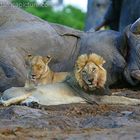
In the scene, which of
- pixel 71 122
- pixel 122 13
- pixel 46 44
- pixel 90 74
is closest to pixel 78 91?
pixel 90 74

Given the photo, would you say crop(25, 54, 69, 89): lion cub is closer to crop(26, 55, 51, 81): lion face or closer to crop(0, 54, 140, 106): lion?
crop(26, 55, 51, 81): lion face

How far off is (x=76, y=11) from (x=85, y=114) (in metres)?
30.4

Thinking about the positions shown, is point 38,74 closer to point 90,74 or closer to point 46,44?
point 90,74

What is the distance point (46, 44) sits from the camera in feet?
31.1

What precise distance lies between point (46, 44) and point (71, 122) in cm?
326

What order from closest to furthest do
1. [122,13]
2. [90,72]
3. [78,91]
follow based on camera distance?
[90,72], [78,91], [122,13]

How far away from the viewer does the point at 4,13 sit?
32.5ft

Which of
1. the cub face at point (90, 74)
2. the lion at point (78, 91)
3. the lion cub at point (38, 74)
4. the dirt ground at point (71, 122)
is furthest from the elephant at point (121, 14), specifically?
the dirt ground at point (71, 122)

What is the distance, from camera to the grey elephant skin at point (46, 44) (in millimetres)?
9008

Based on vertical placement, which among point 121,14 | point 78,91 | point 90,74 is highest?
point 90,74

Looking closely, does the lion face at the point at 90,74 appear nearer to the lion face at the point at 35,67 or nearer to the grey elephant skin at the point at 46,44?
the lion face at the point at 35,67

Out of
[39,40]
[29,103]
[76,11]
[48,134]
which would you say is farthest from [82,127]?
[76,11]

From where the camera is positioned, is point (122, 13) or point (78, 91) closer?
point (78, 91)

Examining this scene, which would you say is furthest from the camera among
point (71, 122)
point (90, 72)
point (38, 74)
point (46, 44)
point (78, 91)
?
point (46, 44)
